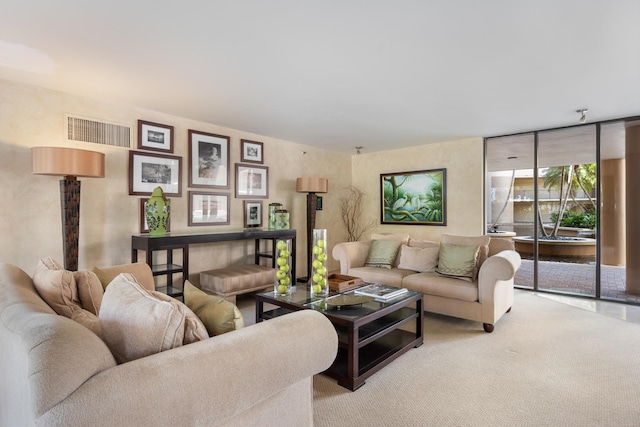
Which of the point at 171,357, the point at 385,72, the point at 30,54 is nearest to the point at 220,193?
the point at 30,54

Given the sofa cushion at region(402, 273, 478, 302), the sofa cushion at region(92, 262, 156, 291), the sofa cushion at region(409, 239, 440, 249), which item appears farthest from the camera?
the sofa cushion at region(409, 239, 440, 249)

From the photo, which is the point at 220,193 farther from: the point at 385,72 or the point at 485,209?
the point at 485,209

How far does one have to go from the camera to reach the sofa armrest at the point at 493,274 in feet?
10.5

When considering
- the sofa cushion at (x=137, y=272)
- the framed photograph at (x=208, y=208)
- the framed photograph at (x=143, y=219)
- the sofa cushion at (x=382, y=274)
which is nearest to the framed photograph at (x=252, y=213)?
the framed photograph at (x=208, y=208)

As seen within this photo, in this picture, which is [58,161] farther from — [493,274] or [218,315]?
[493,274]

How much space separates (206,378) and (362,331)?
183 centimetres

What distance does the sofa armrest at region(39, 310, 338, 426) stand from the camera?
0.85 metres

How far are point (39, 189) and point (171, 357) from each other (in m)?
3.25

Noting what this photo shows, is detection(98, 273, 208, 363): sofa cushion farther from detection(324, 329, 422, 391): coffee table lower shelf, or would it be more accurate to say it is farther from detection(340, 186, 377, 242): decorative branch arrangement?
detection(340, 186, 377, 242): decorative branch arrangement

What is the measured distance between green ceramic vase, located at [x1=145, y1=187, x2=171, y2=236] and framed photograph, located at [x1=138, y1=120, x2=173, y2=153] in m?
0.60

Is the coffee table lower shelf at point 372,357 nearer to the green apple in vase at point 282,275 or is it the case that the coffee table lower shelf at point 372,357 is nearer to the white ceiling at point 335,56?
the green apple in vase at point 282,275

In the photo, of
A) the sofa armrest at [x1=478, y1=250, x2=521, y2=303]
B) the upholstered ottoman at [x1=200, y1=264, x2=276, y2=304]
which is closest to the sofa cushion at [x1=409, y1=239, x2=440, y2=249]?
the sofa armrest at [x1=478, y1=250, x2=521, y2=303]

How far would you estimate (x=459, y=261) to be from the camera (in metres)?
3.70

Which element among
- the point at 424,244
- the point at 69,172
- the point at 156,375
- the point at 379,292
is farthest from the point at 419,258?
the point at 69,172
